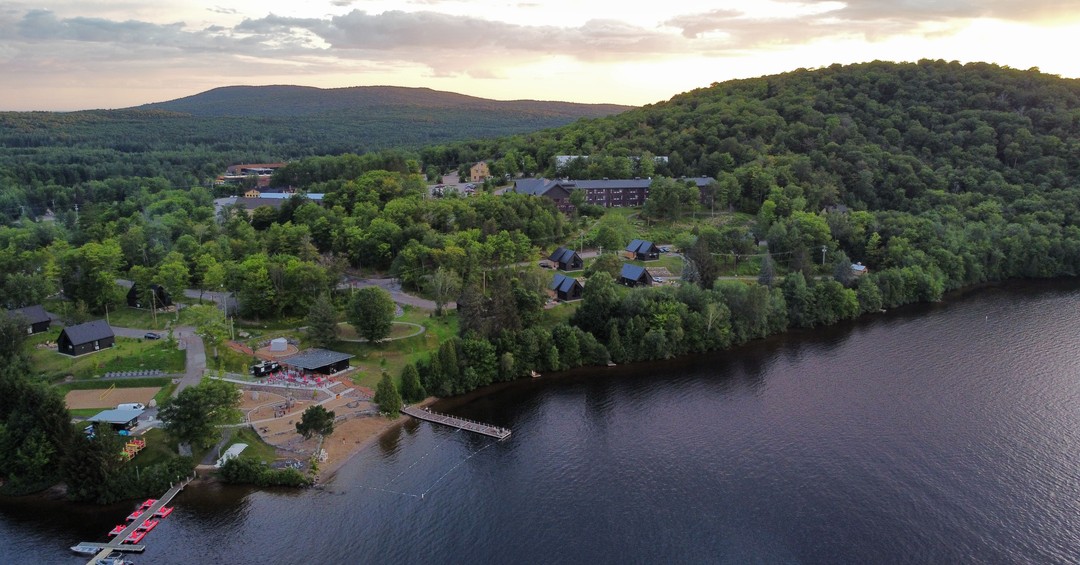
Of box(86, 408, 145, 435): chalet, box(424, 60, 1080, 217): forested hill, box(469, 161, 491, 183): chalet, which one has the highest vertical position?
box(424, 60, 1080, 217): forested hill

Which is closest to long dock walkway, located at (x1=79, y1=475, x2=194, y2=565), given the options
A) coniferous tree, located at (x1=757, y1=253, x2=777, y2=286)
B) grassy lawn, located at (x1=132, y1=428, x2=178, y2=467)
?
grassy lawn, located at (x1=132, y1=428, x2=178, y2=467)

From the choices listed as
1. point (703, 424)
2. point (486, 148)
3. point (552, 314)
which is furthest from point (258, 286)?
point (486, 148)

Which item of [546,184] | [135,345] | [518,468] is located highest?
[546,184]

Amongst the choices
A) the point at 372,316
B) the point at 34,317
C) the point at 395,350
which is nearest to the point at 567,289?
the point at 395,350

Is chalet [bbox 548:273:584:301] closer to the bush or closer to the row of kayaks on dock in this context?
the bush

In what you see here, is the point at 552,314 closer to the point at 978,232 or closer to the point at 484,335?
the point at 484,335

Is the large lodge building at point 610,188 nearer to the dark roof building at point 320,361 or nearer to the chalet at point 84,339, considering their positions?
the dark roof building at point 320,361

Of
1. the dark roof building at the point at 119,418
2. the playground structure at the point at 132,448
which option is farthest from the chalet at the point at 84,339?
the playground structure at the point at 132,448
